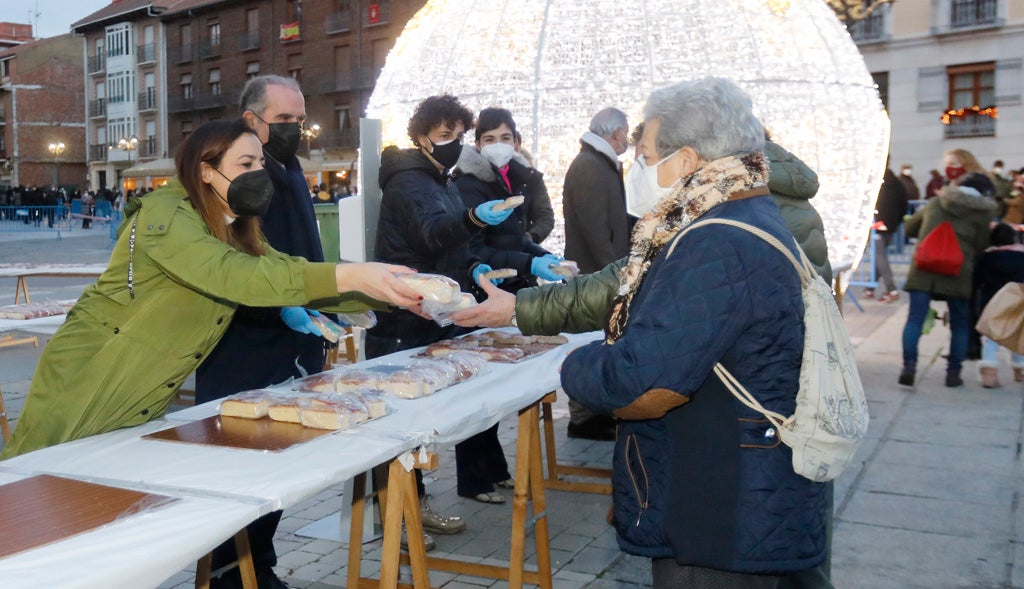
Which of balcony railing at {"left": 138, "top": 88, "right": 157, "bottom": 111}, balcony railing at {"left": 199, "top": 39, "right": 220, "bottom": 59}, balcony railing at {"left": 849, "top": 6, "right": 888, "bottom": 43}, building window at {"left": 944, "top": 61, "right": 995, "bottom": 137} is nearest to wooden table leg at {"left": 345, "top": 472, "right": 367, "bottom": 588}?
building window at {"left": 944, "top": 61, "right": 995, "bottom": 137}

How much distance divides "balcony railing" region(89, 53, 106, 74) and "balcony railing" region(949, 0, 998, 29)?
163 feet

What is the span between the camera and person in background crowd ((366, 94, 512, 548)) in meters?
4.46

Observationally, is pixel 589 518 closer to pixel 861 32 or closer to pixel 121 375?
pixel 121 375

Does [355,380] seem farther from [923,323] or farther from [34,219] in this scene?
[34,219]

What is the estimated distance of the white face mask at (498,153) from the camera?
5.62 m

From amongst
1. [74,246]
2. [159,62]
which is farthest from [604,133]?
[159,62]

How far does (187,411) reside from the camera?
327 cm

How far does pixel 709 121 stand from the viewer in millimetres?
2504

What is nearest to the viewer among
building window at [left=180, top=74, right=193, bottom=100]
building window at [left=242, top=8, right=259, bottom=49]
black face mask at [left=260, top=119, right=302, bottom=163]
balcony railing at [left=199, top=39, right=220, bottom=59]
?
black face mask at [left=260, top=119, right=302, bottom=163]

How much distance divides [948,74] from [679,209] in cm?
3188

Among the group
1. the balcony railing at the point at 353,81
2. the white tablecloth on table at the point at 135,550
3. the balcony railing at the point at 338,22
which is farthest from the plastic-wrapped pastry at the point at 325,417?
the balcony railing at the point at 338,22

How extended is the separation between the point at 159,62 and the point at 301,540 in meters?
56.3

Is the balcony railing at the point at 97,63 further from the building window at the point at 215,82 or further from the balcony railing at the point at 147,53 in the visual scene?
the building window at the point at 215,82

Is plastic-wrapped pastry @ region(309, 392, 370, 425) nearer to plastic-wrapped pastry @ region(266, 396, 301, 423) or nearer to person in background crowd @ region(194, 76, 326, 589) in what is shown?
plastic-wrapped pastry @ region(266, 396, 301, 423)
